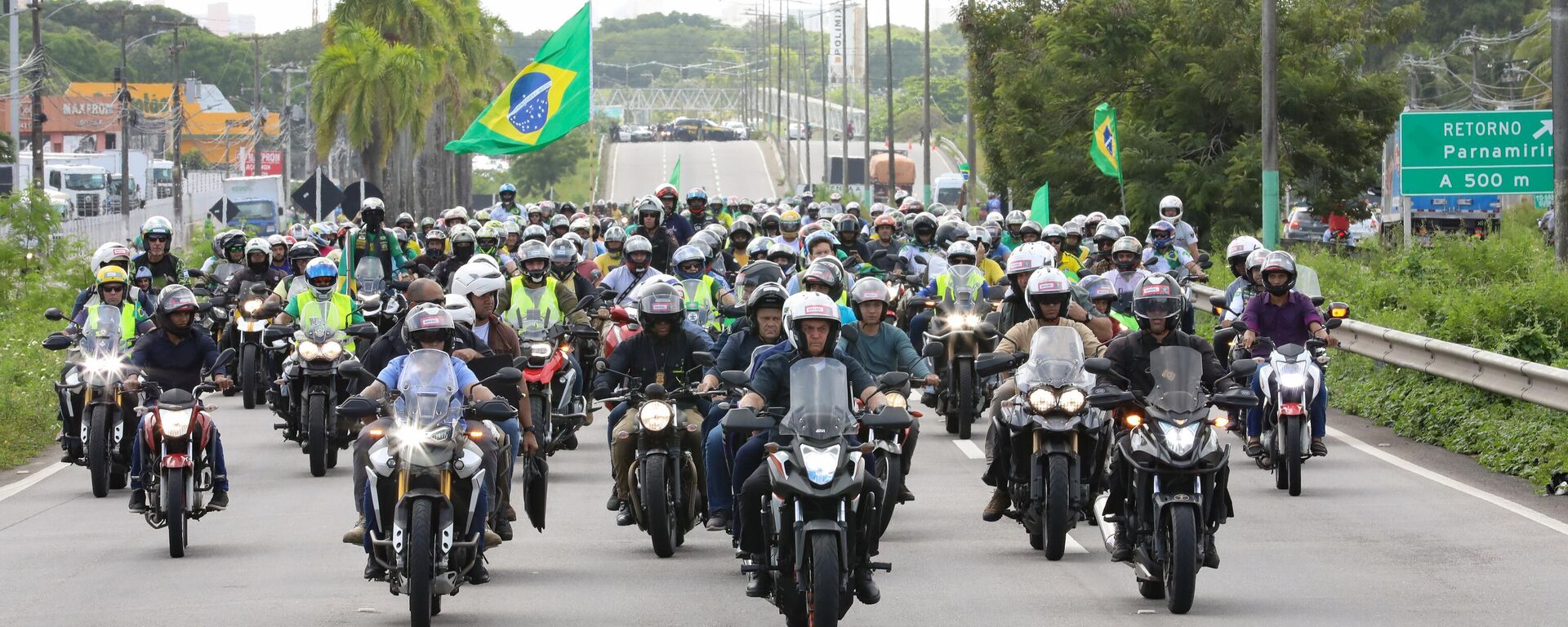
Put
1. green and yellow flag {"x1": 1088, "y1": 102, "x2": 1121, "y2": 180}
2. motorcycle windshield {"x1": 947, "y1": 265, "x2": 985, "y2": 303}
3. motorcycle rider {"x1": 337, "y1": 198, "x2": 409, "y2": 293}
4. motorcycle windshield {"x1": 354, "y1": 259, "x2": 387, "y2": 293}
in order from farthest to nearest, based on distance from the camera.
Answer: green and yellow flag {"x1": 1088, "y1": 102, "x2": 1121, "y2": 180} → motorcycle rider {"x1": 337, "y1": 198, "x2": 409, "y2": 293} → motorcycle windshield {"x1": 354, "y1": 259, "x2": 387, "y2": 293} → motorcycle windshield {"x1": 947, "y1": 265, "x2": 985, "y2": 303}

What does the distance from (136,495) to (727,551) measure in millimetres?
3258

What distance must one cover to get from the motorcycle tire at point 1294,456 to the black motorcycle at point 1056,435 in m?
3.01

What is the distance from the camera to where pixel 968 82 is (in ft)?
178

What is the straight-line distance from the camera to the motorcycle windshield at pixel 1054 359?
1131cm

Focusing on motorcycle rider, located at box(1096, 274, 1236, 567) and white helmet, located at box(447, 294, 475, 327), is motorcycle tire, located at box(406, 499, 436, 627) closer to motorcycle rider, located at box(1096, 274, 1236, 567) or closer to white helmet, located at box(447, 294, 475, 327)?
white helmet, located at box(447, 294, 475, 327)

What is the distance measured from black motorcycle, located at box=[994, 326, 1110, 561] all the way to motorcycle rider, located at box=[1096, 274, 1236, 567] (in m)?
0.29

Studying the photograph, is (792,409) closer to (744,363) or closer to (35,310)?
(744,363)

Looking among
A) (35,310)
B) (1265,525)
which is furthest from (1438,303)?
(35,310)

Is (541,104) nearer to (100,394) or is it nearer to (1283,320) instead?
(100,394)

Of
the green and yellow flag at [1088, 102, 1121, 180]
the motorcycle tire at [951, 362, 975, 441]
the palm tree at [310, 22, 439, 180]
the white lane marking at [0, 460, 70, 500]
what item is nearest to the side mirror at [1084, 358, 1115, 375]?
the motorcycle tire at [951, 362, 975, 441]

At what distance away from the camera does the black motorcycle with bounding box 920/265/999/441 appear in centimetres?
1756

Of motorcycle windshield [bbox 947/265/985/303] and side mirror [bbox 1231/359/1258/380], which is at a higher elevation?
motorcycle windshield [bbox 947/265/985/303]

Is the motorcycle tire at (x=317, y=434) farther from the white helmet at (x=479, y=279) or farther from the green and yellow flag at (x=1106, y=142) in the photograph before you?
the green and yellow flag at (x=1106, y=142)

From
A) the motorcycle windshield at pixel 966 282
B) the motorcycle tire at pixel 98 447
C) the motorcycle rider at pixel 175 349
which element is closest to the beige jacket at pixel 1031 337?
the motorcycle rider at pixel 175 349
